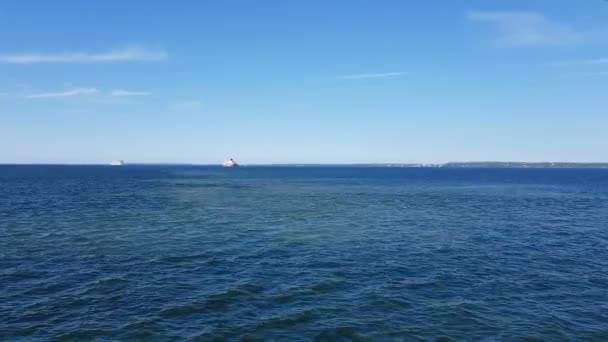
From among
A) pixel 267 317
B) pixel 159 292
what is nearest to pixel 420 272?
pixel 267 317

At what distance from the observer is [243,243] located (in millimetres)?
37719

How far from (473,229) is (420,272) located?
73.0ft

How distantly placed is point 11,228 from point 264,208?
34.4 metres

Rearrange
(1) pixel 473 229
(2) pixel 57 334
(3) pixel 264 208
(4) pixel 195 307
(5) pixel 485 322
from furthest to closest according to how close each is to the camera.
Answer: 1. (3) pixel 264 208
2. (1) pixel 473 229
3. (4) pixel 195 307
4. (5) pixel 485 322
5. (2) pixel 57 334

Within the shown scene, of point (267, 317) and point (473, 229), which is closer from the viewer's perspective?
point (267, 317)

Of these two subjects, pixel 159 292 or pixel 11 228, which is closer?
pixel 159 292

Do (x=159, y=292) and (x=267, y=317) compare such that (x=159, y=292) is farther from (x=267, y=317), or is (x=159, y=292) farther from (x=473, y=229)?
(x=473, y=229)

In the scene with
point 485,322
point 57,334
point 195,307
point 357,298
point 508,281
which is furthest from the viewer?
point 508,281

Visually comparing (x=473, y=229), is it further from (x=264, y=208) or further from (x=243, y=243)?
(x=264, y=208)

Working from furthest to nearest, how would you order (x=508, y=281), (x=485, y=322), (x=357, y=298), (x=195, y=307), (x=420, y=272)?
(x=420, y=272) < (x=508, y=281) < (x=357, y=298) < (x=195, y=307) < (x=485, y=322)

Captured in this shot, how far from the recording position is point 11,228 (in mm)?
43781

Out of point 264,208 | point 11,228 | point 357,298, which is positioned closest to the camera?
point 357,298

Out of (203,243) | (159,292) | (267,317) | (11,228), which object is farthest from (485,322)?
(11,228)

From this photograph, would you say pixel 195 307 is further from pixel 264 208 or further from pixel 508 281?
pixel 264 208
